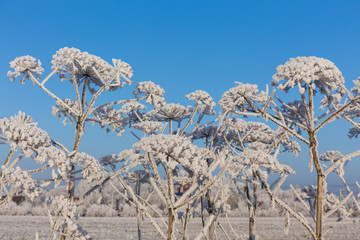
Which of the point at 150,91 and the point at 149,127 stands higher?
the point at 150,91

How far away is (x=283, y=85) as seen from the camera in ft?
10.7

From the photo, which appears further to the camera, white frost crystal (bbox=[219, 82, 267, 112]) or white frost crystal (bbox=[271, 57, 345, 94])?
white frost crystal (bbox=[219, 82, 267, 112])

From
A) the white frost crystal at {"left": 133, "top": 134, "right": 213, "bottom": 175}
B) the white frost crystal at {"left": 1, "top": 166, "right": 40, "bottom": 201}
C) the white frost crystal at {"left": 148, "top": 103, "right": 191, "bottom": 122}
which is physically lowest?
the white frost crystal at {"left": 1, "top": 166, "right": 40, "bottom": 201}

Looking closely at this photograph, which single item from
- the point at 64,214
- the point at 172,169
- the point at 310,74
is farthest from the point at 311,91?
the point at 64,214

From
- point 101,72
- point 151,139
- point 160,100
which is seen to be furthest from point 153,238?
point 151,139

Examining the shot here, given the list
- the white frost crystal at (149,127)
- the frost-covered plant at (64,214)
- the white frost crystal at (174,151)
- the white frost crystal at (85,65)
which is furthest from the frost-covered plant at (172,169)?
the white frost crystal at (149,127)

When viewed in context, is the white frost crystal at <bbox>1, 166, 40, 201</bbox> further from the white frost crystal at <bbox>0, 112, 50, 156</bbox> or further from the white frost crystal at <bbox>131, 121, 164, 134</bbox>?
the white frost crystal at <bbox>131, 121, 164, 134</bbox>

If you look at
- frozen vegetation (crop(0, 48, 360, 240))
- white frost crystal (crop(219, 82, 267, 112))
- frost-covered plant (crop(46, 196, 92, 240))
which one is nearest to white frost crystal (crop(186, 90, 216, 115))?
frozen vegetation (crop(0, 48, 360, 240))

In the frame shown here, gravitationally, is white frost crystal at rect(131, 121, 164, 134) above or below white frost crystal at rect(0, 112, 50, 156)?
above

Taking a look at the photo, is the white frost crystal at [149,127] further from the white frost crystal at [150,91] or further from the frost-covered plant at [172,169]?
the frost-covered plant at [172,169]

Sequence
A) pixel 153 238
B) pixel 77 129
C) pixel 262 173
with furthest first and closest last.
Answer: pixel 153 238, pixel 77 129, pixel 262 173

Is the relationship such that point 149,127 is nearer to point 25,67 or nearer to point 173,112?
point 173,112

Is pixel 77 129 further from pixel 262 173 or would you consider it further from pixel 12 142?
pixel 262 173

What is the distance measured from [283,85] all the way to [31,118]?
4.26 metres
